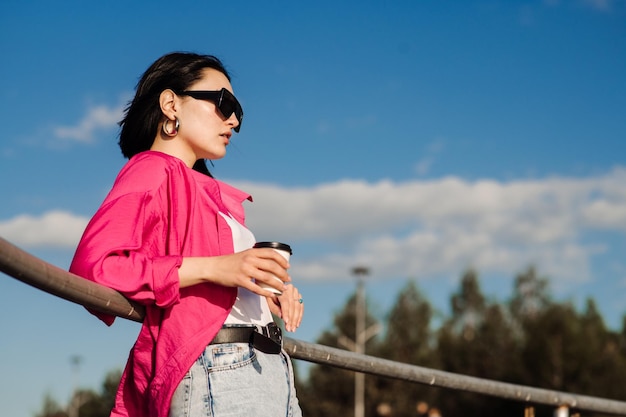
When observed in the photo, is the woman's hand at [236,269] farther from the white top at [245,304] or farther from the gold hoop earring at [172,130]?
the gold hoop earring at [172,130]

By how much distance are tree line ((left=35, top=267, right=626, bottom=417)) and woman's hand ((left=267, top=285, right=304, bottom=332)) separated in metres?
25.8

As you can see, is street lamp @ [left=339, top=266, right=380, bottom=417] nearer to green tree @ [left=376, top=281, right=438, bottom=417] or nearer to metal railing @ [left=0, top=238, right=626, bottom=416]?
green tree @ [left=376, top=281, right=438, bottom=417]

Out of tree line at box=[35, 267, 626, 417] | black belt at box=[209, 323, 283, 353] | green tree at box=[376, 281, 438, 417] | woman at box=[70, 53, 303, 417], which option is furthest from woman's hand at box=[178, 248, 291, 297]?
green tree at box=[376, 281, 438, 417]

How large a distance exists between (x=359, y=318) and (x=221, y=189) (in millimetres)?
44175

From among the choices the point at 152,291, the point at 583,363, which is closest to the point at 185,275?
the point at 152,291

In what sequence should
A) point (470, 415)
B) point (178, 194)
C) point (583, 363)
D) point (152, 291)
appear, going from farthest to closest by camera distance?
1. point (470, 415)
2. point (583, 363)
3. point (178, 194)
4. point (152, 291)

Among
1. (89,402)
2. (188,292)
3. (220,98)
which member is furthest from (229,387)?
(89,402)

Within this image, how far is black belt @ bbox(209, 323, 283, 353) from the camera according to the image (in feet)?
6.45

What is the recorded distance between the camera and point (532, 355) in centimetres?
3841

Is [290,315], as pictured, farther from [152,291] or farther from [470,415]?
[470,415]

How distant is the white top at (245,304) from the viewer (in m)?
2.06

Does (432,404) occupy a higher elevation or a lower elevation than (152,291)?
higher

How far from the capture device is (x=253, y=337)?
6.51ft

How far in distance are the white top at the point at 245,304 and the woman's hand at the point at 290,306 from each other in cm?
6
